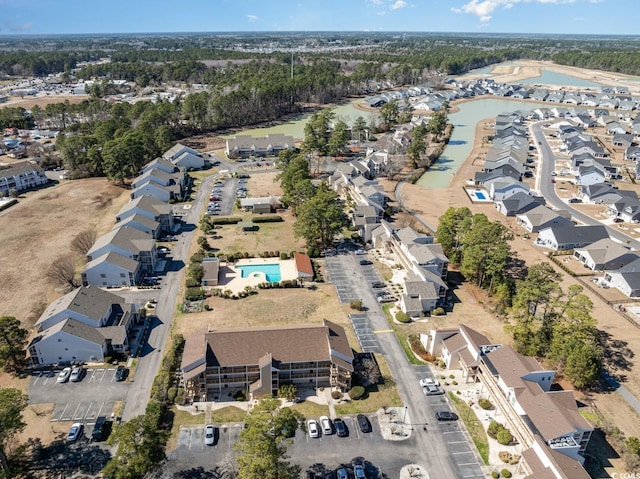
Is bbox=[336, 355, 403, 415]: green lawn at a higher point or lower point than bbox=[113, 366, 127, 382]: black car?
lower

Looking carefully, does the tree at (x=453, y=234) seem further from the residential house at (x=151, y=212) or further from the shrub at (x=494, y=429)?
the residential house at (x=151, y=212)

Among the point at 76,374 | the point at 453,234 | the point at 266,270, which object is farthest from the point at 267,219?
the point at 76,374

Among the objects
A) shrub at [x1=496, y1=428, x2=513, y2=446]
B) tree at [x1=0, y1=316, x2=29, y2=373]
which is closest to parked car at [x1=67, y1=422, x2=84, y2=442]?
tree at [x1=0, y1=316, x2=29, y2=373]

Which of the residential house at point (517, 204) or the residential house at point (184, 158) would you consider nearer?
the residential house at point (517, 204)

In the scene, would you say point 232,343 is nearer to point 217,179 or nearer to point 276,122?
point 217,179

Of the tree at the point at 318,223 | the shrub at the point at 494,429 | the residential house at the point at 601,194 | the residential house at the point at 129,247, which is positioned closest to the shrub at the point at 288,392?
the shrub at the point at 494,429

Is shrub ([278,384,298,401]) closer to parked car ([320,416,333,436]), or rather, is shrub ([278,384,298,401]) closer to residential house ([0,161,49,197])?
parked car ([320,416,333,436])

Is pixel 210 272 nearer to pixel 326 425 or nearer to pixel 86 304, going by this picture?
pixel 86 304
